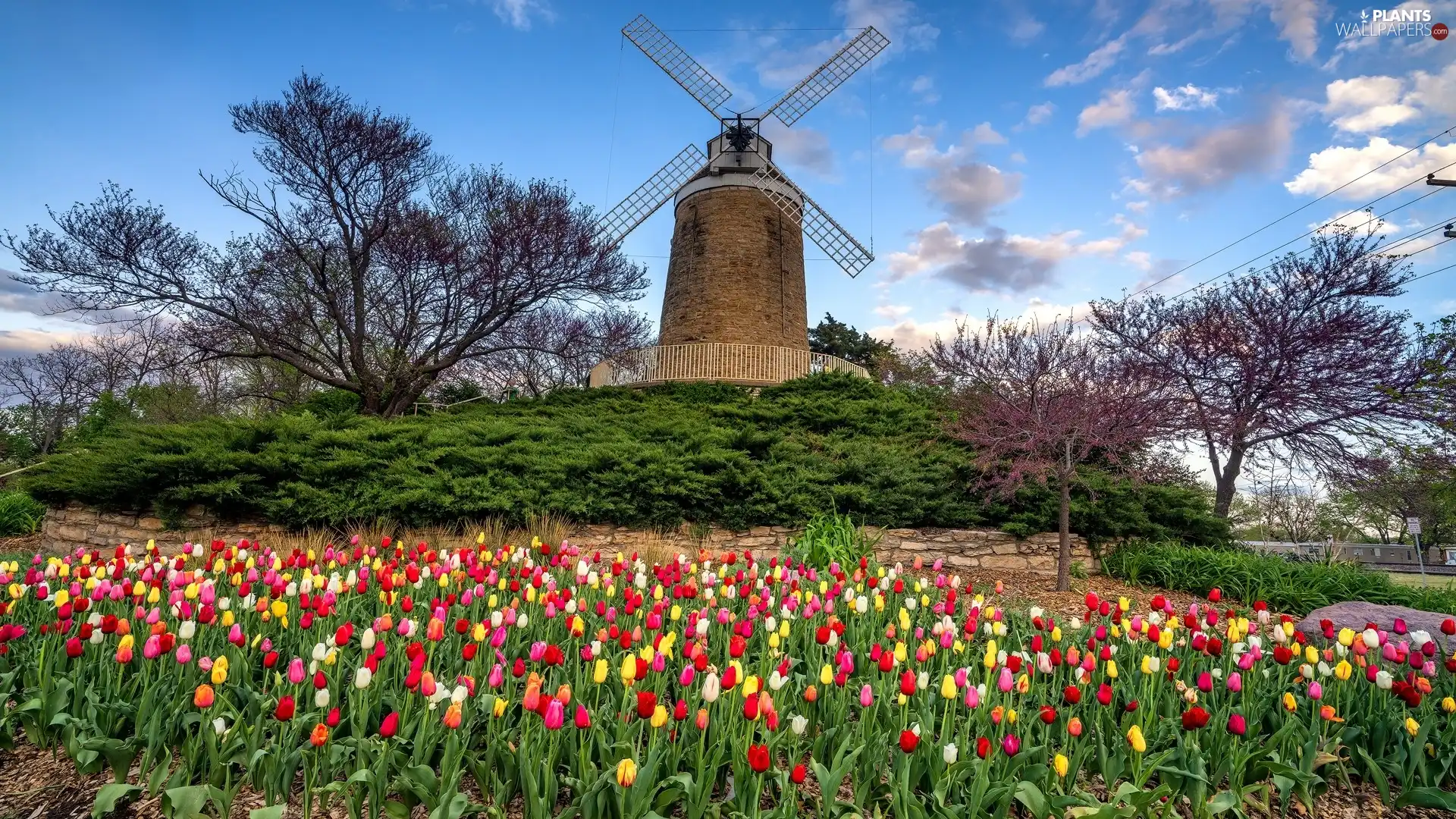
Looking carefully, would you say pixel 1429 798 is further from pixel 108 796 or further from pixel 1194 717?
pixel 108 796

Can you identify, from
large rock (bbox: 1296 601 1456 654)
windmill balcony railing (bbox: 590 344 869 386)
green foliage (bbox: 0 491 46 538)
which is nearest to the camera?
large rock (bbox: 1296 601 1456 654)

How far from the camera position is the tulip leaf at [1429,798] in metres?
2.53

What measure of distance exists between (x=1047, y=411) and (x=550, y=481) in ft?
19.5

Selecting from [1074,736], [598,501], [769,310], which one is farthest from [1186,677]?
[769,310]

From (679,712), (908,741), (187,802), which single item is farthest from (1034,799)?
(187,802)

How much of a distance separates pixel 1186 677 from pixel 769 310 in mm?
15659

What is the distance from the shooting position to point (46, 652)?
3.04 metres

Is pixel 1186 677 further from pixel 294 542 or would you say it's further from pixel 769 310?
pixel 769 310

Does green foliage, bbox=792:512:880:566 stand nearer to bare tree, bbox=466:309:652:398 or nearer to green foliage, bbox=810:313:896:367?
bare tree, bbox=466:309:652:398

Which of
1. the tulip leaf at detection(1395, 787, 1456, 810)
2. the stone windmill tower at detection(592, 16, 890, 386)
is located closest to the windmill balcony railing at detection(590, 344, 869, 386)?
the stone windmill tower at detection(592, 16, 890, 386)

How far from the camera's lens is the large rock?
4.43 metres

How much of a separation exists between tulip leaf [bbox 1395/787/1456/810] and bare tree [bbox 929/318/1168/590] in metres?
4.87

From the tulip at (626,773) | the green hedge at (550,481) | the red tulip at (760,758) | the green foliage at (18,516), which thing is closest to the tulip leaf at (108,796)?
the tulip at (626,773)

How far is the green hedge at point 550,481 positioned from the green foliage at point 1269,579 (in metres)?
0.64
